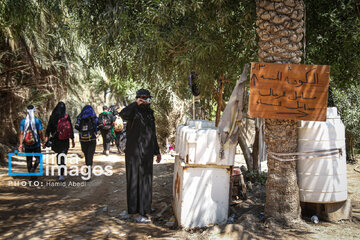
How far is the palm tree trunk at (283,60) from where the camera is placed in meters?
4.59

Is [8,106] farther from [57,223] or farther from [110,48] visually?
[57,223]

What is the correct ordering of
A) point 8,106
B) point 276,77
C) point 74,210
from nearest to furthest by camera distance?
point 276,77 < point 74,210 < point 8,106

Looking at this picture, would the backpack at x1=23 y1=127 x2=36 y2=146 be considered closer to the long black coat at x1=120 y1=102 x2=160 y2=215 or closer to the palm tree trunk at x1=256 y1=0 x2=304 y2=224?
the long black coat at x1=120 y1=102 x2=160 y2=215

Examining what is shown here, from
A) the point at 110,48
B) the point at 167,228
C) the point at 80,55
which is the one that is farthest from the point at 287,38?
the point at 80,55

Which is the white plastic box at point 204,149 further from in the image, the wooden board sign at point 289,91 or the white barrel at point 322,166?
the white barrel at point 322,166

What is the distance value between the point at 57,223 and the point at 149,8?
12.1 ft

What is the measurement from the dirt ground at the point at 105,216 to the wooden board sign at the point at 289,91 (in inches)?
56.8

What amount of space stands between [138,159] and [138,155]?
0.21 feet

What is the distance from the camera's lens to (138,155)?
5656mm

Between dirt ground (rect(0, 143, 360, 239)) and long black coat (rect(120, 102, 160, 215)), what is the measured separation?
0.33 meters

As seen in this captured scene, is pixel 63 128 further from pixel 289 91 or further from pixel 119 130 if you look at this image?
pixel 289 91

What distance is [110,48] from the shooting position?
22.7ft

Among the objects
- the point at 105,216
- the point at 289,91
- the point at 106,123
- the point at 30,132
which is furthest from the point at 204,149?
the point at 106,123

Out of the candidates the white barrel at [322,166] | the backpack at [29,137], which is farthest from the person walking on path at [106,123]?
the white barrel at [322,166]
